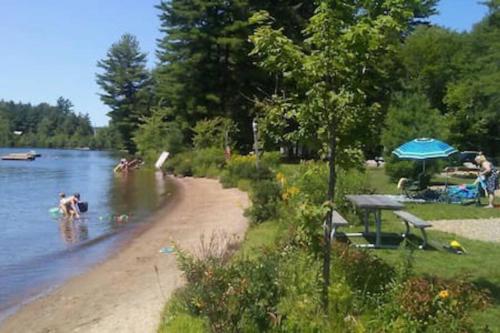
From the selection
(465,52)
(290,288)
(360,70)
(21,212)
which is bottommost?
(21,212)

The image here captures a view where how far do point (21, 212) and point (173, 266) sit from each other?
1623 cm

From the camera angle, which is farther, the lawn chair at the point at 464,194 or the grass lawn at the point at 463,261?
the lawn chair at the point at 464,194

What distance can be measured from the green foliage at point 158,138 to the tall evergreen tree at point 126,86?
88.3 ft

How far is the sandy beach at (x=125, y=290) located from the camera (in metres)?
8.97

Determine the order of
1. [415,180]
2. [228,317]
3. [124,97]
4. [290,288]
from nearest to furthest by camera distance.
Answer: [228,317]
[290,288]
[415,180]
[124,97]

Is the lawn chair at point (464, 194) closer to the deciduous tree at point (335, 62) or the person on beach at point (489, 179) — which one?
the person on beach at point (489, 179)

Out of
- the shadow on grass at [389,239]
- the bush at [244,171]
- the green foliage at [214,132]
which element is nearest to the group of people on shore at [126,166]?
the green foliage at [214,132]

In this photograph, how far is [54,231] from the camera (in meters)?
20.7

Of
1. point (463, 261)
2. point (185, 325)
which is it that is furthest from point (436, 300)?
point (463, 261)

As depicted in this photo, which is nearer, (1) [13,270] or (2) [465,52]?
(1) [13,270]

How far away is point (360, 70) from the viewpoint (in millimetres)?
6379

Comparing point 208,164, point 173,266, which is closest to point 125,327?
point 173,266

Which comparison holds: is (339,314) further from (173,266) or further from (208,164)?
(208,164)

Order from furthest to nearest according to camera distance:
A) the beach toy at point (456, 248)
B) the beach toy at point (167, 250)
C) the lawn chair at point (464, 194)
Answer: the lawn chair at point (464, 194) → the beach toy at point (167, 250) → the beach toy at point (456, 248)
